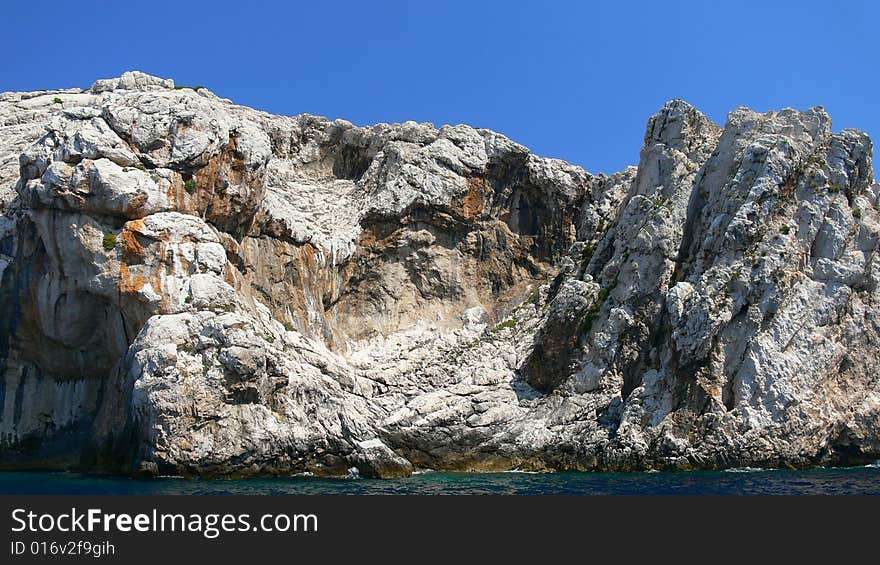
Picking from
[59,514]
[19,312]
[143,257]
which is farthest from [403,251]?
[59,514]

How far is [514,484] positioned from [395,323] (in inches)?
833

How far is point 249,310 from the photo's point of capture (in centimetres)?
4766

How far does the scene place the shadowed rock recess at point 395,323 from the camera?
141ft

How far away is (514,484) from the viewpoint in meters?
38.7

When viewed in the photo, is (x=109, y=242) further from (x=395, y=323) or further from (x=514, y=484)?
(x=514, y=484)

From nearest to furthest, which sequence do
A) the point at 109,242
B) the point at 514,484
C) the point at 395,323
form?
the point at 514,484 → the point at 109,242 → the point at 395,323

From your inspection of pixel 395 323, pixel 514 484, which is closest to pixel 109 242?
pixel 395 323

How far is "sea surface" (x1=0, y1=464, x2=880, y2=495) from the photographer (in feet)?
110

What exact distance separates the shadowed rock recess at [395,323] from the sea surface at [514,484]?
7.59 ft

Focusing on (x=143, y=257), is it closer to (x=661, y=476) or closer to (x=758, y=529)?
(x=661, y=476)

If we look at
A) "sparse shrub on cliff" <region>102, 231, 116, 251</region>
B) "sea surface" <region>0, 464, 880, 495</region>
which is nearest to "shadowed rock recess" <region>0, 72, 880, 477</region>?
"sparse shrub on cliff" <region>102, 231, 116, 251</region>

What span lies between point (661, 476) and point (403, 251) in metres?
25.1

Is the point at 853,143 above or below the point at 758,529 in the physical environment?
above

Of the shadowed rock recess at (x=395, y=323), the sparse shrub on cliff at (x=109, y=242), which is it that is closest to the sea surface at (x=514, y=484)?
the shadowed rock recess at (x=395, y=323)
